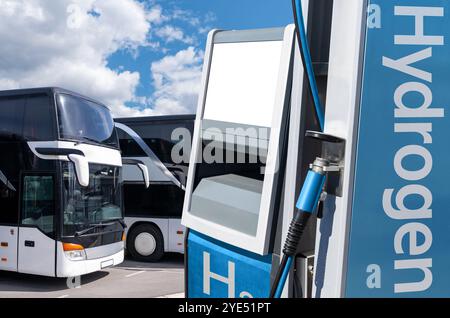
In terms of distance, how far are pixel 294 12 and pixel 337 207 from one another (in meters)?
0.68

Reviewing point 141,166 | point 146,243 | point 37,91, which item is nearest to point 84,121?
point 37,91

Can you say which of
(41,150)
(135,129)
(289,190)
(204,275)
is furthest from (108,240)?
(289,190)

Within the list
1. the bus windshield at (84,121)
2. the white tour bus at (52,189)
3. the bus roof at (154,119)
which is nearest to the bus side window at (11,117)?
the white tour bus at (52,189)

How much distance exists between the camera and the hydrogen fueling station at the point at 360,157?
1459 mm

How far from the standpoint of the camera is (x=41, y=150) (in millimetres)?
8883

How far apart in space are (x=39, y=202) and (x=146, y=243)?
379cm

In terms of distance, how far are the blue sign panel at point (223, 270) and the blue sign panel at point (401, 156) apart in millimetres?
452

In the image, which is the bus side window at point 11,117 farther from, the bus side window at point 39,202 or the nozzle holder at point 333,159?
the nozzle holder at point 333,159

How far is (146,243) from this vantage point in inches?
476

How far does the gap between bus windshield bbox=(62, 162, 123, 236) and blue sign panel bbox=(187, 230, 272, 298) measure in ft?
22.8

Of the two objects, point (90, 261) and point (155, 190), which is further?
point (155, 190)

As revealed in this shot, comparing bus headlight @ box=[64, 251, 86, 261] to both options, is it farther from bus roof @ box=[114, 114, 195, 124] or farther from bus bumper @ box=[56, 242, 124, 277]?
bus roof @ box=[114, 114, 195, 124]

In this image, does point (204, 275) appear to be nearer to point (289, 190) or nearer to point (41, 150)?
point (289, 190)

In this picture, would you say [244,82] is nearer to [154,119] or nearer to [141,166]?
[141,166]
